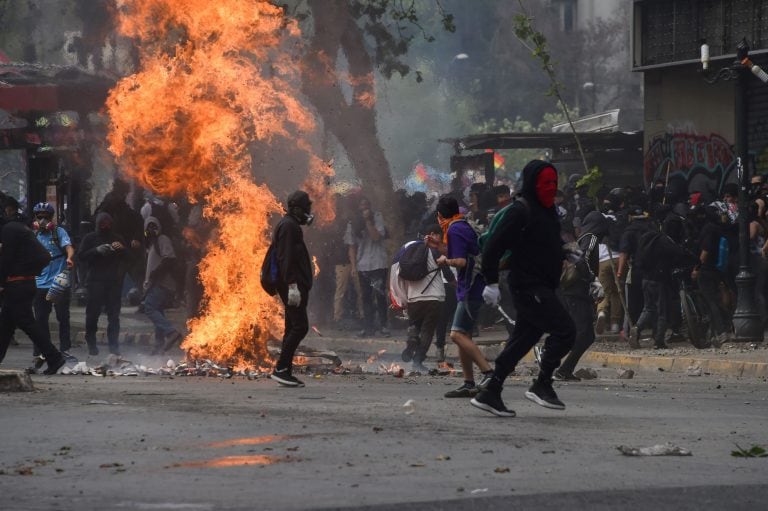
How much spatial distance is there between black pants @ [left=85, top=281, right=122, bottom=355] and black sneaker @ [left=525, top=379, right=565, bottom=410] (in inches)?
357

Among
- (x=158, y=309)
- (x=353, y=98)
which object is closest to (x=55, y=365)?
(x=158, y=309)

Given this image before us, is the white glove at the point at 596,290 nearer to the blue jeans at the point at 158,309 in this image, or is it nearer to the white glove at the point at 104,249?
the blue jeans at the point at 158,309

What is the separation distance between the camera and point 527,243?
10.7 meters

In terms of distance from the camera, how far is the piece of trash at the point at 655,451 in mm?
8609

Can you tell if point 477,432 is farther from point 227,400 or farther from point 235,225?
point 235,225

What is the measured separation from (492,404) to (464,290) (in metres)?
2.15

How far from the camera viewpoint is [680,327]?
19641 mm

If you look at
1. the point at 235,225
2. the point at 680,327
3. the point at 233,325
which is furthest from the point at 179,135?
the point at 680,327

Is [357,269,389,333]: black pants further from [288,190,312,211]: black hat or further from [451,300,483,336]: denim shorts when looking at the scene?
[451,300,483,336]: denim shorts

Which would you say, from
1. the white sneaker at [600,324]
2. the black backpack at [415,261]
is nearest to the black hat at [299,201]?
the black backpack at [415,261]

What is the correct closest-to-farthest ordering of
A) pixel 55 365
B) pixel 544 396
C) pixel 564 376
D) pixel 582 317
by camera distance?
pixel 544 396, pixel 582 317, pixel 55 365, pixel 564 376

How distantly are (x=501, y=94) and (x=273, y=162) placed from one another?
180ft

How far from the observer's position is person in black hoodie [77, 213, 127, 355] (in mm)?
18828

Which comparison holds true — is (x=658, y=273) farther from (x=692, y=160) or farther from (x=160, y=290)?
(x=692, y=160)
